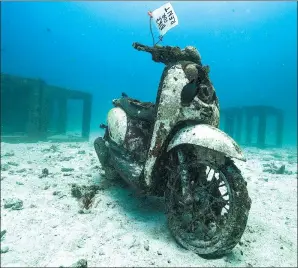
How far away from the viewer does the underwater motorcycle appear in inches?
90.7

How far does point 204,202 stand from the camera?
255 centimetres

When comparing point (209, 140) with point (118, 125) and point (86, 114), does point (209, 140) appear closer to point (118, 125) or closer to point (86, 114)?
point (118, 125)

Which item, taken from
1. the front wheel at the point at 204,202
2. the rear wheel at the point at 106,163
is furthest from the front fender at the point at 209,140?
the rear wheel at the point at 106,163

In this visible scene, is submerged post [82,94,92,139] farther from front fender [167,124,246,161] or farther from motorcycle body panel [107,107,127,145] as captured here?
front fender [167,124,246,161]

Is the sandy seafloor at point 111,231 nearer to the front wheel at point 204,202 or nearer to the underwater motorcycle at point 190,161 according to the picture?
the front wheel at point 204,202

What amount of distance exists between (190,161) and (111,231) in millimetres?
1145

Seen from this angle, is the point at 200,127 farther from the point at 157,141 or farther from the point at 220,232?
the point at 220,232

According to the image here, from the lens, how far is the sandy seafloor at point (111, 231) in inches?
91.2

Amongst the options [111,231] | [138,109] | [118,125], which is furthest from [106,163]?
[111,231]

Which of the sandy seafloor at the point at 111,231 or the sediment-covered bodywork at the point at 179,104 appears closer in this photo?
the sandy seafloor at the point at 111,231

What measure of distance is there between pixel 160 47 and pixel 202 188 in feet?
5.88

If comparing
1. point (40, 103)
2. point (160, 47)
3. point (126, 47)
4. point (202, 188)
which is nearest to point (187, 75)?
point (160, 47)

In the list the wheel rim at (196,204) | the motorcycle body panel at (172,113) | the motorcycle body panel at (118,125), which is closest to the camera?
the wheel rim at (196,204)

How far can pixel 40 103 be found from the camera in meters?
11.7
